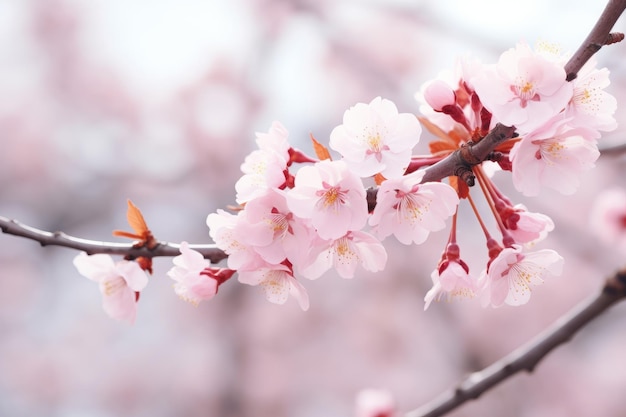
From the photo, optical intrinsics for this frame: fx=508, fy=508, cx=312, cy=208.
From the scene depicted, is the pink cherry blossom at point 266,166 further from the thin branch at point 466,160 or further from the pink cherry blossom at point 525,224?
the pink cherry blossom at point 525,224

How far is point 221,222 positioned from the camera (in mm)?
718

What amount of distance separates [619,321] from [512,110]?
19.2ft

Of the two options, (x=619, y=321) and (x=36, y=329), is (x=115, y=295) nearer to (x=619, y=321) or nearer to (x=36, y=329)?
(x=36, y=329)

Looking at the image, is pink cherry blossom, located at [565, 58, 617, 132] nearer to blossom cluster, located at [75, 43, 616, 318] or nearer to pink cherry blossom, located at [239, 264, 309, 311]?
blossom cluster, located at [75, 43, 616, 318]

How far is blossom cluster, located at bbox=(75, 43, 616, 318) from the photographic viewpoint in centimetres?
63

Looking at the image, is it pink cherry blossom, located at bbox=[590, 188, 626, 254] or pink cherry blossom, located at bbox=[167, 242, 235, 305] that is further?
pink cherry blossom, located at bbox=[590, 188, 626, 254]

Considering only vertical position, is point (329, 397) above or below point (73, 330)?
below

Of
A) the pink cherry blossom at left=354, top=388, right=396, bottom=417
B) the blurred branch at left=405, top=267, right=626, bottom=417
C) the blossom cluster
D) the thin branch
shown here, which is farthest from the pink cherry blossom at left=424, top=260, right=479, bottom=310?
the pink cherry blossom at left=354, top=388, right=396, bottom=417

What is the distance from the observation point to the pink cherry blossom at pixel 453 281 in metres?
0.71

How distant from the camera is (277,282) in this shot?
2.52 feet

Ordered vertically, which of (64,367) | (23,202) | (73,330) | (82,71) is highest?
(82,71)

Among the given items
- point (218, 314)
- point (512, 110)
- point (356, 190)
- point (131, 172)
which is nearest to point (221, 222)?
point (356, 190)

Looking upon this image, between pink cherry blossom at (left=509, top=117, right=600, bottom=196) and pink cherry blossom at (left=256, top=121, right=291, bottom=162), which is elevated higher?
pink cherry blossom at (left=256, top=121, right=291, bottom=162)

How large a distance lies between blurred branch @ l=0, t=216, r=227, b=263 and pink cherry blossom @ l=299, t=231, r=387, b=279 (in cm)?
15
